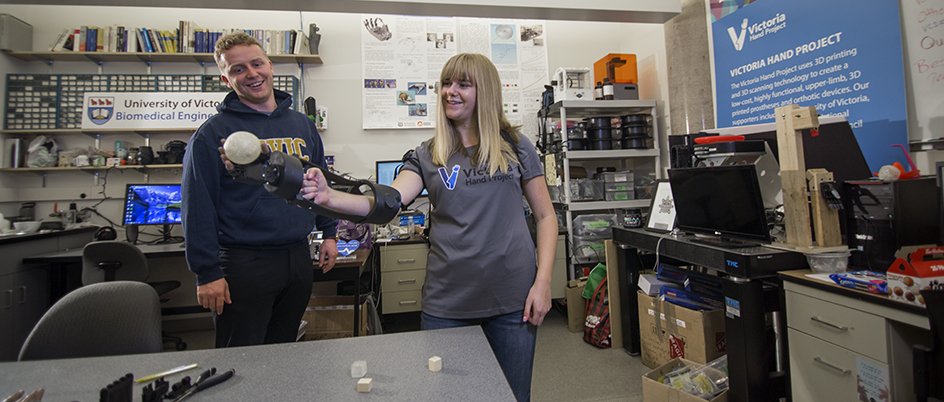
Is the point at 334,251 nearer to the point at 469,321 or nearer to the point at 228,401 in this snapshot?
the point at 469,321

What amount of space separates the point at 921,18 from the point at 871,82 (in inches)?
11.6

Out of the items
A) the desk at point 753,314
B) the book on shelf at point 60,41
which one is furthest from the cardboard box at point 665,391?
the book on shelf at point 60,41

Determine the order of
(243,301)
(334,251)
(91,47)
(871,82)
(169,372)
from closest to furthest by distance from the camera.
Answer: (169,372)
(243,301)
(334,251)
(871,82)
(91,47)

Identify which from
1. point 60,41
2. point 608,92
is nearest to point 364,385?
point 608,92

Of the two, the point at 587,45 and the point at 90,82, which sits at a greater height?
the point at 587,45

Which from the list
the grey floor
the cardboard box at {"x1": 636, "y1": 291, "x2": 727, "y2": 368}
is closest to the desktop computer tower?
the cardboard box at {"x1": 636, "y1": 291, "x2": 727, "y2": 368}

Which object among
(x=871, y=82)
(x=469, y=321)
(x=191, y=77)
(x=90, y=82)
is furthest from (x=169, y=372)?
(x=90, y=82)

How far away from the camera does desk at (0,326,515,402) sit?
28.8 inches

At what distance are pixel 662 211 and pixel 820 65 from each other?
3.72 feet

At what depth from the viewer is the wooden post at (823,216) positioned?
150 cm

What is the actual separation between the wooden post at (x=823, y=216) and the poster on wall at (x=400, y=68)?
2756 mm

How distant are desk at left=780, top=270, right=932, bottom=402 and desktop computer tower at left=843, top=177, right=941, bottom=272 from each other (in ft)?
0.72

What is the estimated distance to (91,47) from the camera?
3.14 m

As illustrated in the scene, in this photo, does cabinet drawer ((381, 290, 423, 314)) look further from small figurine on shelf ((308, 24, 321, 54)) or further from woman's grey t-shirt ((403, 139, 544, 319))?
small figurine on shelf ((308, 24, 321, 54))
